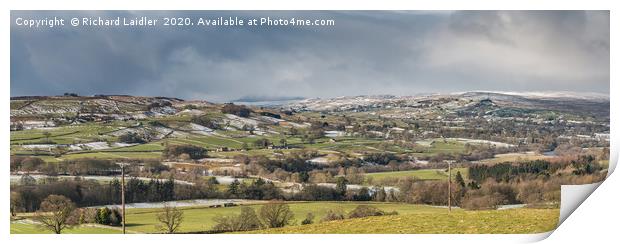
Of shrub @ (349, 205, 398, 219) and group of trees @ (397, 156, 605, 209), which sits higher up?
group of trees @ (397, 156, 605, 209)

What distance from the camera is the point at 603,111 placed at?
74.9 feet

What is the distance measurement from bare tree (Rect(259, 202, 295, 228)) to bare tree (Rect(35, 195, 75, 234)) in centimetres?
438

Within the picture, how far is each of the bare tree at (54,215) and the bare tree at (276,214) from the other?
4.38 metres

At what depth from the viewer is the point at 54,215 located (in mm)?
21656

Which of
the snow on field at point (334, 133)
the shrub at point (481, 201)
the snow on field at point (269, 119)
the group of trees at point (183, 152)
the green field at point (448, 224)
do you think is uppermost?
the snow on field at point (269, 119)

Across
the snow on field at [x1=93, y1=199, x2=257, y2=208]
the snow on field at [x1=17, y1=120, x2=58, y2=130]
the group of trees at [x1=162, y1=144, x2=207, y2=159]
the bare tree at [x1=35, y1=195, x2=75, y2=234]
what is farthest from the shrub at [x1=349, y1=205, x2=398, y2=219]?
the snow on field at [x1=17, y1=120, x2=58, y2=130]

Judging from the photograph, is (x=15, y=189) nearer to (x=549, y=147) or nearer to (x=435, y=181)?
(x=435, y=181)

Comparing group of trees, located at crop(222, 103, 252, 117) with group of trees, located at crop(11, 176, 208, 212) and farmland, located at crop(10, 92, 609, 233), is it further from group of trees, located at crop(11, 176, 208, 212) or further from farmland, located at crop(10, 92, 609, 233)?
group of trees, located at crop(11, 176, 208, 212)

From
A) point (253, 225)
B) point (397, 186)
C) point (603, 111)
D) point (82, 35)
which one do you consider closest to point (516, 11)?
point (603, 111)

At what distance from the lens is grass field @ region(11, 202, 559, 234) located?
21094mm

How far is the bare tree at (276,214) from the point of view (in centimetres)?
2200

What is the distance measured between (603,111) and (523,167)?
2.31 m

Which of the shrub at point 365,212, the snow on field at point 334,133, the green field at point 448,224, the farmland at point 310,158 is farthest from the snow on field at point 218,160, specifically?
the shrub at point 365,212

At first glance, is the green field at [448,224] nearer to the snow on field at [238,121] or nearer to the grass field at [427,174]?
the grass field at [427,174]
